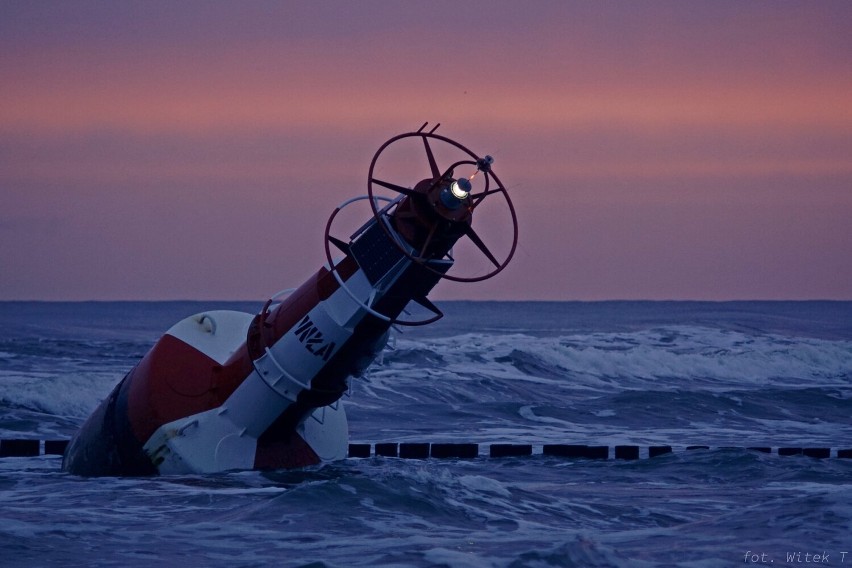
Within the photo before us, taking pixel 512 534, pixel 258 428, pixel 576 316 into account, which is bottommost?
pixel 512 534

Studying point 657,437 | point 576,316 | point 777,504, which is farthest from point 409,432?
point 576,316

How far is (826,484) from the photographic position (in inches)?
631

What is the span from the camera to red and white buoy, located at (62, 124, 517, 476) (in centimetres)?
1285

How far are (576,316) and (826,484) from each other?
3819 inches

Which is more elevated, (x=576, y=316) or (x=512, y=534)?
(x=576, y=316)

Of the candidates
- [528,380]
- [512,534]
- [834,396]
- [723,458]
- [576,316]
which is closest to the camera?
[512,534]

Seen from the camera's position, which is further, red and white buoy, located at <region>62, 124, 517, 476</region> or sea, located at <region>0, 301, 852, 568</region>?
red and white buoy, located at <region>62, 124, 517, 476</region>

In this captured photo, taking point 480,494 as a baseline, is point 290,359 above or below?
above

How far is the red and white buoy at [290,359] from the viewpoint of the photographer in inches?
506

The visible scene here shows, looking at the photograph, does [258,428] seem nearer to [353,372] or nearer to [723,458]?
[353,372]

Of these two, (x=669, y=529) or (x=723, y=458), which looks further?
(x=723, y=458)

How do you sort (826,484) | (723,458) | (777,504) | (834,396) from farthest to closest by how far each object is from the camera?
1. (834,396)
2. (723,458)
3. (826,484)
4. (777,504)

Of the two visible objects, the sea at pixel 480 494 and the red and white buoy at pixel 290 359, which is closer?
the sea at pixel 480 494

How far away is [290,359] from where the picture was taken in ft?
45.5
